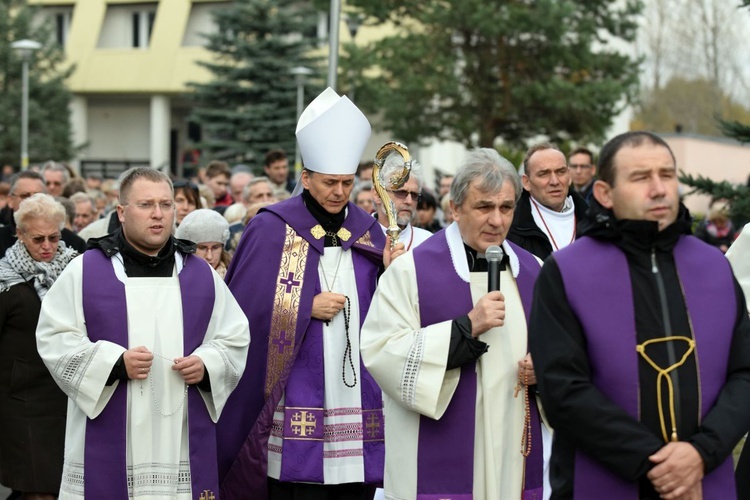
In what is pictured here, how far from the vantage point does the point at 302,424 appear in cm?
617

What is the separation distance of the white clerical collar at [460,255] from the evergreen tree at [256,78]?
85.8 feet

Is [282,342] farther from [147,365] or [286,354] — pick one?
[147,365]

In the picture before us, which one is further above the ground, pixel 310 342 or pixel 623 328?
→ pixel 623 328

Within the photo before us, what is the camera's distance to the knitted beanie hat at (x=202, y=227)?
23.6 ft

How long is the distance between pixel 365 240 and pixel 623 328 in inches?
111

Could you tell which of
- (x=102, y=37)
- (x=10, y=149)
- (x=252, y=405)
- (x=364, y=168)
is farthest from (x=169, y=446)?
(x=102, y=37)

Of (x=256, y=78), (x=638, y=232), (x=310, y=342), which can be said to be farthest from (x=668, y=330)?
(x=256, y=78)

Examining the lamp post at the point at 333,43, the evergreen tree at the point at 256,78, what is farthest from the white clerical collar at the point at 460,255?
the evergreen tree at the point at 256,78

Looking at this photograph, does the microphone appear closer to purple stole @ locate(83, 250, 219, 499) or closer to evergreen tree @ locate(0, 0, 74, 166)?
purple stole @ locate(83, 250, 219, 499)

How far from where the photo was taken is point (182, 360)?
5.55m

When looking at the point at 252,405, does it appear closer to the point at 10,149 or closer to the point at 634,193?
the point at 634,193

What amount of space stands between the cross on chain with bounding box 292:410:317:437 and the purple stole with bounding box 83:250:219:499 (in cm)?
54

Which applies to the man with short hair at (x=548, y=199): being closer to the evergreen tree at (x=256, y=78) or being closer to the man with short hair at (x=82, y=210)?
the man with short hair at (x=82, y=210)

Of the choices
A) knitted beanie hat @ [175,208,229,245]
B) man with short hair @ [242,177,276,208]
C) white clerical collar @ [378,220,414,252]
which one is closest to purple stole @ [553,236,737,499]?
white clerical collar @ [378,220,414,252]
